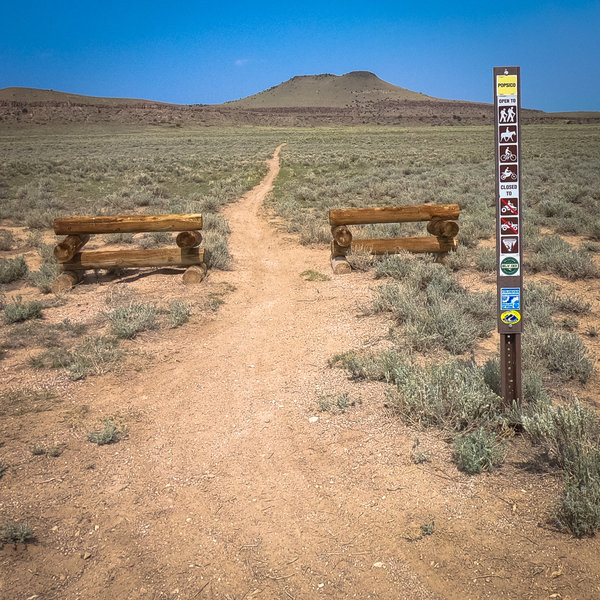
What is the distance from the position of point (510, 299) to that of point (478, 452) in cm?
111

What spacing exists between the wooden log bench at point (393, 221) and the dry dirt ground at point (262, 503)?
3981 mm

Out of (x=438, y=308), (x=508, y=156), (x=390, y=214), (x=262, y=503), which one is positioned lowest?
(x=262, y=503)

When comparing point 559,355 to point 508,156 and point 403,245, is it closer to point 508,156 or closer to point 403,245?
point 508,156

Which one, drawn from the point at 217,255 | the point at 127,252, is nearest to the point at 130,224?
the point at 127,252

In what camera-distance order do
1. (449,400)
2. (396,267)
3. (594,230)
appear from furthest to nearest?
(594,230), (396,267), (449,400)

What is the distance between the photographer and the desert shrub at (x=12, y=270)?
8.58 m

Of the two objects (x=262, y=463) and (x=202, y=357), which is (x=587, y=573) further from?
(x=202, y=357)

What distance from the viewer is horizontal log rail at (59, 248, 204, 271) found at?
8.35 meters

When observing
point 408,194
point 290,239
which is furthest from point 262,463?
point 408,194

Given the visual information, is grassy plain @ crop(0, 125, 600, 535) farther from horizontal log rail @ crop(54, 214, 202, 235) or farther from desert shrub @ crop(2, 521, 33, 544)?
desert shrub @ crop(2, 521, 33, 544)

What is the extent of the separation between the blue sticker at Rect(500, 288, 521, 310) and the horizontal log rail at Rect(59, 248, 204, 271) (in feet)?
19.8

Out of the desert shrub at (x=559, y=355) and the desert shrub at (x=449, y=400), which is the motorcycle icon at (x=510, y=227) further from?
the desert shrub at (x=559, y=355)

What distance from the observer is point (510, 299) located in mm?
3354

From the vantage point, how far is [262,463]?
142 inches
